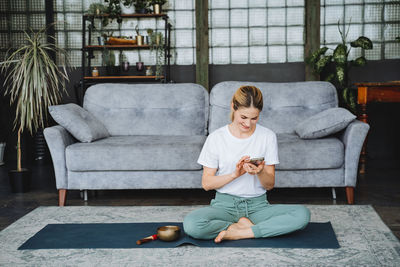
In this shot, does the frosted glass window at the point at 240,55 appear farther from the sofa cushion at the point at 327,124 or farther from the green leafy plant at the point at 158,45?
the sofa cushion at the point at 327,124

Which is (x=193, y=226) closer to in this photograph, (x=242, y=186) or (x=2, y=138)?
(x=242, y=186)

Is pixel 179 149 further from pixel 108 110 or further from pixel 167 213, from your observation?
pixel 108 110

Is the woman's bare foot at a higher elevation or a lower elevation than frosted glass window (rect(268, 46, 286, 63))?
lower

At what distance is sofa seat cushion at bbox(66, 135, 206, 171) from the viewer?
3.03 meters

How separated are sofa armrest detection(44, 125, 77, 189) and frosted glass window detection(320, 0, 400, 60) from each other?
3.80 m

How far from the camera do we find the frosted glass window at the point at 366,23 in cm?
538

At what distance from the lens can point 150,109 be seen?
12.2 ft

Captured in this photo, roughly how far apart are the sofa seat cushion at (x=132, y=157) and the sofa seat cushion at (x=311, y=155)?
0.61 m

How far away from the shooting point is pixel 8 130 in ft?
18.5

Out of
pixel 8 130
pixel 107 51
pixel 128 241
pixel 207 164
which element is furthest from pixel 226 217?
pixel 8 130

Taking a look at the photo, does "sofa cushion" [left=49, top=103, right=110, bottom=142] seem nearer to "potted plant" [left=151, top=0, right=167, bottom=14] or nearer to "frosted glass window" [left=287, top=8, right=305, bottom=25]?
"potted plant" [left=151, top=0, right=167, bottom=14]

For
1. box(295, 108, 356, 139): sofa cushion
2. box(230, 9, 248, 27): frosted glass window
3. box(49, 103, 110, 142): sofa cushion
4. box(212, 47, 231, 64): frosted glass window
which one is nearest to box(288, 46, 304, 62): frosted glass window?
box(230, 9, 248, 27): frosted glass window

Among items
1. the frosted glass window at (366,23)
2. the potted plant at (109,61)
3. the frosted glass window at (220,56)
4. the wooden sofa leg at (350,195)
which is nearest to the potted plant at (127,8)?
the potted plant at (109,61)

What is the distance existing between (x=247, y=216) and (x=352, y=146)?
1212 millimetres
